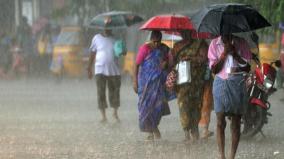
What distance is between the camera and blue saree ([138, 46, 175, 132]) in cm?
1134

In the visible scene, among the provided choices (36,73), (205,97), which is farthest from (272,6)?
(36,73)

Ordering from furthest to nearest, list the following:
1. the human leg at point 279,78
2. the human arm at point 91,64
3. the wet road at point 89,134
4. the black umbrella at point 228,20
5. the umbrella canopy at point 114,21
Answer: the human leg at point 279,78 → the umbrella canopy at point 114,21 → the human arm at point 91,64 → the wet road at point 89,134 → the black umbrella at point 228,20

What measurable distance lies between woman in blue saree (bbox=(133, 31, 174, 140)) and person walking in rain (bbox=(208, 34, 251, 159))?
208cm

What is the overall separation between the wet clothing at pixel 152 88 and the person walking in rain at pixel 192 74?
0.36m

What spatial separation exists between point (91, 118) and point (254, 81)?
15.1 feet

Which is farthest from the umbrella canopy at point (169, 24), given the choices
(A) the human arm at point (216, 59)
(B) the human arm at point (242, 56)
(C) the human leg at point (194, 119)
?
(B) the human arm at point (242, 56)

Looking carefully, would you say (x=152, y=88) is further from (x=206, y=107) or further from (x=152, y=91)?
(x=206, y=107)

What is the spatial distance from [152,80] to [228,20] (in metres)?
2.34

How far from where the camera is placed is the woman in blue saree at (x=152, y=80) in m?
11.3

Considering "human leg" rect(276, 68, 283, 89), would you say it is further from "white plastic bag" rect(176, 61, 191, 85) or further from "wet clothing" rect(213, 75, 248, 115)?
"wet clothing" rect(213, 75, 248, 115)

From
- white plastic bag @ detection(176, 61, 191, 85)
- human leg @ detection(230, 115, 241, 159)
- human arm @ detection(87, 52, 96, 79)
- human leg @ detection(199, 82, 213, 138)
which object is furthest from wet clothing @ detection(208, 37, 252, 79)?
human arm @ detection(87, 52, 96, 79)

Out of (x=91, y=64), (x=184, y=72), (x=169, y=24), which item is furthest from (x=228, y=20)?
(x=91, y=64)

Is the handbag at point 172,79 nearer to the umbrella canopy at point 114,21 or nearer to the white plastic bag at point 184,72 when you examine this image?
the white plastic bag at point 184,72

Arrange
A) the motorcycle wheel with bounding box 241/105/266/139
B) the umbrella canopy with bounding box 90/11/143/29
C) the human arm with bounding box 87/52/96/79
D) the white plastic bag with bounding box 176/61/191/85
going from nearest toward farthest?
the white plastic bag with bounding box 176/61/191/85
the motorcycle wheel with bounding box 241/105/266/139
the human arm with bounding box 87/52/96/79
the umbrella canopy with bounding box 90/11/143/29
